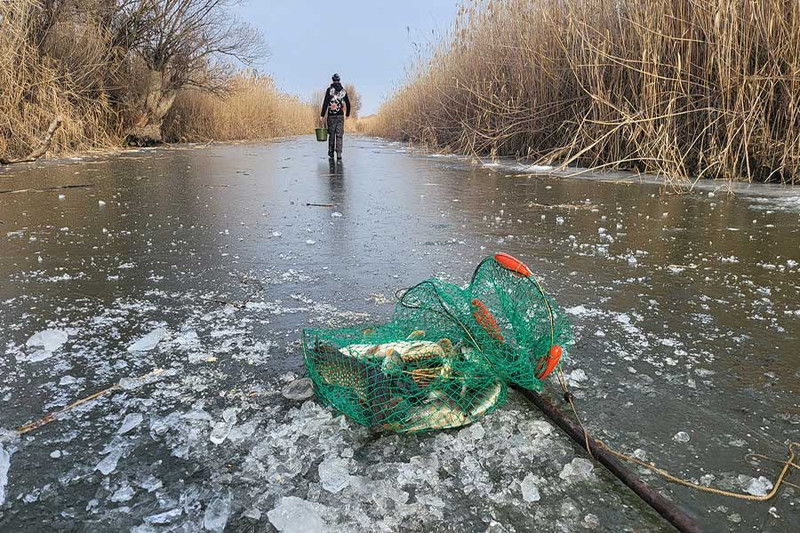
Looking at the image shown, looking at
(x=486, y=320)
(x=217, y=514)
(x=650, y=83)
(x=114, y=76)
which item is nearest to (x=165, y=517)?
(x=217, y=514)

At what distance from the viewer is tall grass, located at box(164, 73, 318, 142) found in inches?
762

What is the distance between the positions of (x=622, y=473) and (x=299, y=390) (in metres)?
0.83

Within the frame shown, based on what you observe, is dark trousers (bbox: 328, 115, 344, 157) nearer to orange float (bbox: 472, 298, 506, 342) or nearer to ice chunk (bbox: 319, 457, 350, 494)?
orange float (bbox: 472, 298, 506, 342)

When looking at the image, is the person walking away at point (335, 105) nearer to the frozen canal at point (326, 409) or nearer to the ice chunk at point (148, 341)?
the frozen canal at point (326, 409)

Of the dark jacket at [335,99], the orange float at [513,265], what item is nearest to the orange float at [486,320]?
the orange float at [513,265]

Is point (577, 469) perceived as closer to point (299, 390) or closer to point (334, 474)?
point (334, 474)

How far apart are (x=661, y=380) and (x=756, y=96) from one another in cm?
540

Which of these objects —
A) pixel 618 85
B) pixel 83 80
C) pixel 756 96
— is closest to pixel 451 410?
pixel 756 96

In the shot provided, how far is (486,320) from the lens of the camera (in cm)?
161

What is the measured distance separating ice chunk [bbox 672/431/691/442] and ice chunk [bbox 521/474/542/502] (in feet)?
1.31

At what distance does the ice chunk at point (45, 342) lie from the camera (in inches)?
64.2

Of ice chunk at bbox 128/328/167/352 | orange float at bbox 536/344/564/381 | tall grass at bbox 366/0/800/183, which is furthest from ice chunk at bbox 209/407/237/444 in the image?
tall grass at bbox 366/0/800/183

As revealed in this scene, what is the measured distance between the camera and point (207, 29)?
16.8m

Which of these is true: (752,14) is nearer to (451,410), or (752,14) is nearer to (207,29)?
(451,410)
